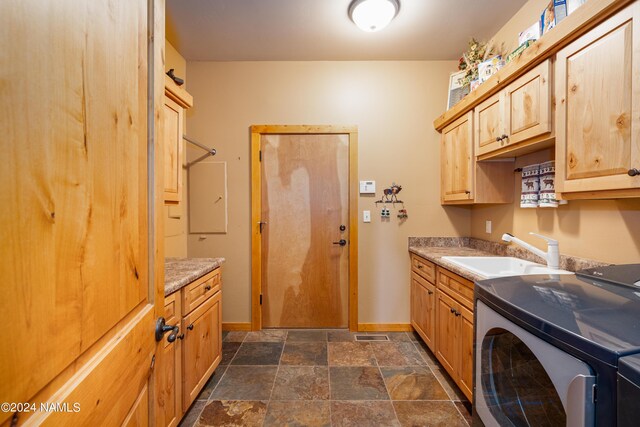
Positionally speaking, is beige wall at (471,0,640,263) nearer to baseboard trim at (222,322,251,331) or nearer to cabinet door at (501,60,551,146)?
cabinet door at (501,60,551,146)

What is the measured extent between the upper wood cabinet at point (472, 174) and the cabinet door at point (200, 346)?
7.10ft

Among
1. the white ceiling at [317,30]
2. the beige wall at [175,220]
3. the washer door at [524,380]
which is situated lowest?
the washer door at [524,380]

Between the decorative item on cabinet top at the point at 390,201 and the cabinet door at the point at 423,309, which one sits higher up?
the decorative item on cabinet top at the point at 390,201

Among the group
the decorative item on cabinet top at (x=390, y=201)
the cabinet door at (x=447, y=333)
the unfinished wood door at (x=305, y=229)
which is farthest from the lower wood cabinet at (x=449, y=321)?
the unfinished wood door at (x=305, y=229)

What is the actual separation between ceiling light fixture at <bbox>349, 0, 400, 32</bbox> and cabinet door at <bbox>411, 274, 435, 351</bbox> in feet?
6.88

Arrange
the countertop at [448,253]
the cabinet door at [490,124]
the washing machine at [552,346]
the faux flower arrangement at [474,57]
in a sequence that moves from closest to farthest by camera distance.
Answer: the washing machine at [552,346], the countertop at [448,253], the cabinet door at [490,124], the faux flower arrangement at [474,57]

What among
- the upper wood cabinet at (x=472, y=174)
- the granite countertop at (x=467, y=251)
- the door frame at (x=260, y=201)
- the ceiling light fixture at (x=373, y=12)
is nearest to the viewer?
the granite countertop at (x=467, y=251)

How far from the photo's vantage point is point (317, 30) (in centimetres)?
223

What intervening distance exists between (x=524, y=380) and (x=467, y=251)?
1.66 meters

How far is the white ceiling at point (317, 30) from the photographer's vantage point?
197cm

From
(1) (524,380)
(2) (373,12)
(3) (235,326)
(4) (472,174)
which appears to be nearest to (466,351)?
(1) (524,380)

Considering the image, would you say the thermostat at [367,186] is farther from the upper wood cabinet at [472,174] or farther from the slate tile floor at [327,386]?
the slate tile floor at [327,386]

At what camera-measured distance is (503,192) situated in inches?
82.9

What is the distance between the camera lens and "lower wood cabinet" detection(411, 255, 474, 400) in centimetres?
164
